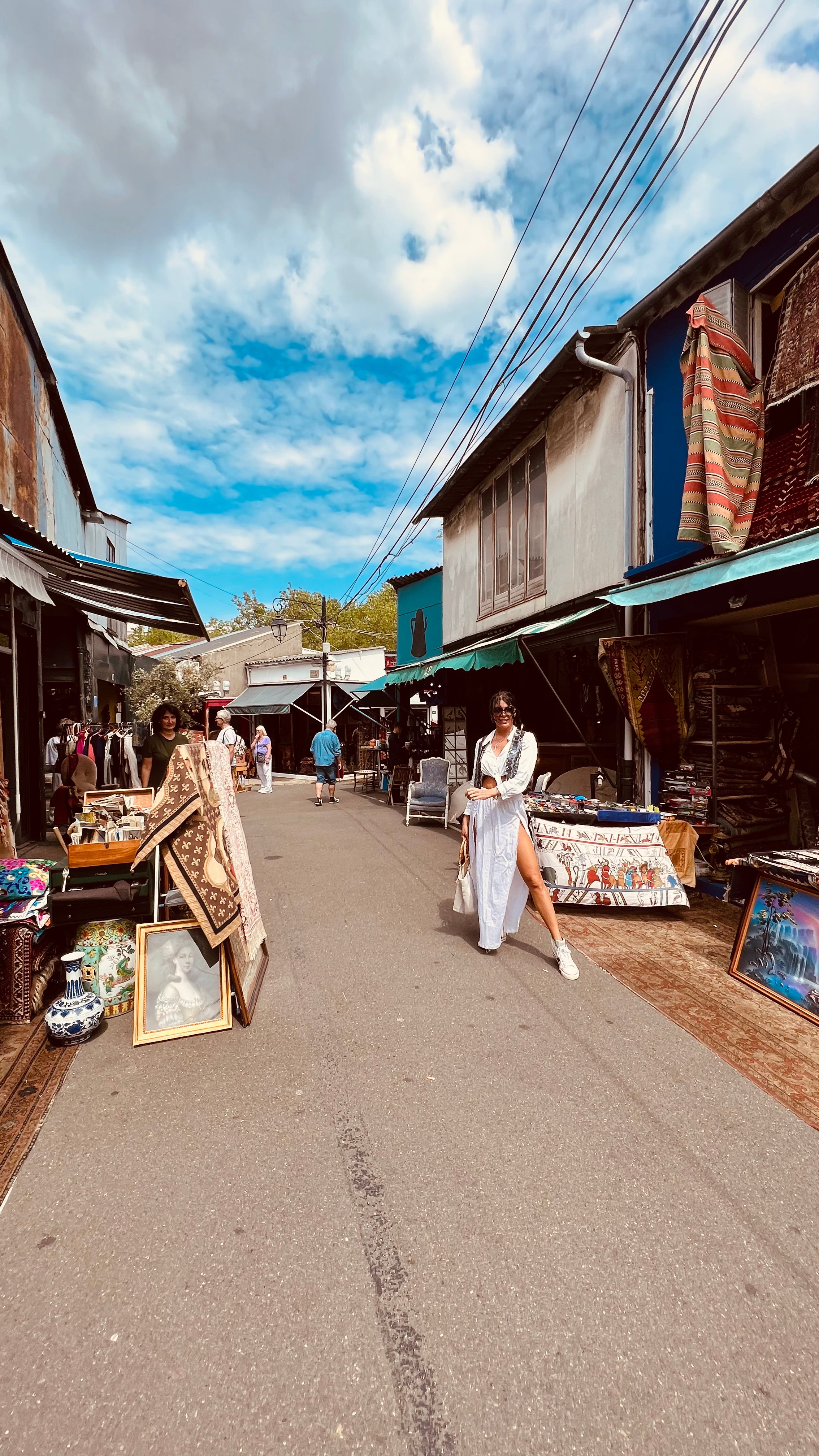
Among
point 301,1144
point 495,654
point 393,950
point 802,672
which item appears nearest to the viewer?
point 301,1144

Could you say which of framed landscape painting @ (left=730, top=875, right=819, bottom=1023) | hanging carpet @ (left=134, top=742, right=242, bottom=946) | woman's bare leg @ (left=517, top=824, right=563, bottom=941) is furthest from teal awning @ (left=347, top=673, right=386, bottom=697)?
hanging carpet @ (left=134, top=742, right=242, bottom=946)

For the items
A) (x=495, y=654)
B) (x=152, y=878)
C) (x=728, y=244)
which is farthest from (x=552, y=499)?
(x=152, y=878)

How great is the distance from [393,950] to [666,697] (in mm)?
3839

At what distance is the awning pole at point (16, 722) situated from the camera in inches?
298

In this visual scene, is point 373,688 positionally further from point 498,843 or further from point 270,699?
point 270,699

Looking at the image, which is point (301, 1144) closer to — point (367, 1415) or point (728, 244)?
point (367, 1415)

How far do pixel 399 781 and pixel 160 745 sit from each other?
9679 millimetres

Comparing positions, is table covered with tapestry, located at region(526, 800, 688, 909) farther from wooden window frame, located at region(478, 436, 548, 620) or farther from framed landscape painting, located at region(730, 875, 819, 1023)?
wooden window frame, located at region(478, 436, 548, 620)

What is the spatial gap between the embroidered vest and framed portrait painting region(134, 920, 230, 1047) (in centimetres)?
218

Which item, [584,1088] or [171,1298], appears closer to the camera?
[171,1298]

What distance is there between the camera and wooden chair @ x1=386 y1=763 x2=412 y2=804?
15.3 metres

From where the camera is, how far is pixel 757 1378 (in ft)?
5.66

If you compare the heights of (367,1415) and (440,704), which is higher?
(440,704)

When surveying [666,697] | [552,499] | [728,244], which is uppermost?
[728,244]
